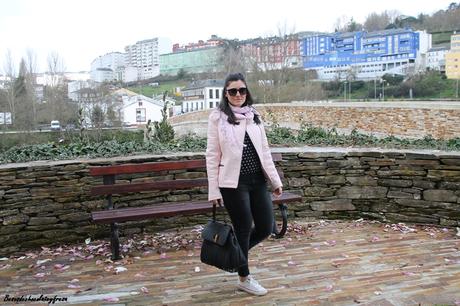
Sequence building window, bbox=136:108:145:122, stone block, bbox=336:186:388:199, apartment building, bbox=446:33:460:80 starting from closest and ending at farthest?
1. stone block, bbox=336:186:388:199
2. building window, bbox=136:108:145:122
3. apartment building, bbox=446:33:460:80

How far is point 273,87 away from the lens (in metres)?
43.2

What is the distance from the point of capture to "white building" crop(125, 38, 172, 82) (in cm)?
12750

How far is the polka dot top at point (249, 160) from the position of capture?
2885mm

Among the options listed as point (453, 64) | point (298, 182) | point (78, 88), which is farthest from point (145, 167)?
point (453, 64)

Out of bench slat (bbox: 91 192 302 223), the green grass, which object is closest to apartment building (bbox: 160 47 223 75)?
the green grass

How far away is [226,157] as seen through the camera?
2861mm

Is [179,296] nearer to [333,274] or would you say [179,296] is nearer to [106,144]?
[333,274]

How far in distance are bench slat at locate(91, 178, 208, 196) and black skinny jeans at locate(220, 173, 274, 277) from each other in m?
1.35

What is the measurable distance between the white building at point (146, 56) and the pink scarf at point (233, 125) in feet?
402

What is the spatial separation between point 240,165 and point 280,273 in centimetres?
108

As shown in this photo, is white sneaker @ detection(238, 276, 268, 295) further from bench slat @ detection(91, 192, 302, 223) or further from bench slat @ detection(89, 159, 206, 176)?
bench slat @ detection(89, 159, 206, 176)

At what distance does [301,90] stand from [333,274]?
44.4 m

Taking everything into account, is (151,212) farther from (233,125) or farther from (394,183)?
(394,183)

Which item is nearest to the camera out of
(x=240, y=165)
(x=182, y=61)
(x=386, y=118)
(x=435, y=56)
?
(x=240, y=165)
